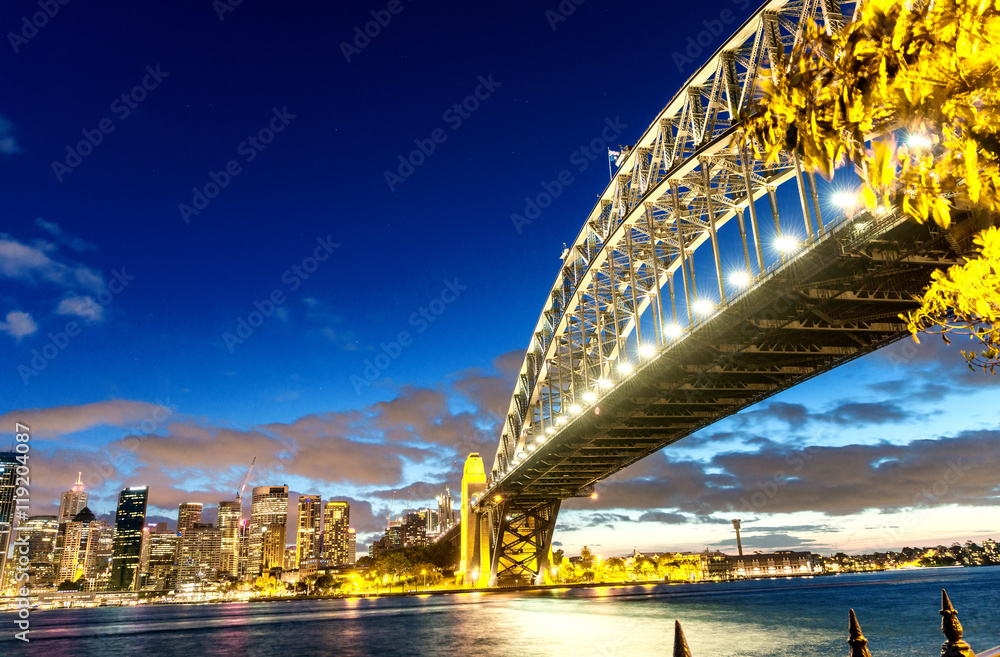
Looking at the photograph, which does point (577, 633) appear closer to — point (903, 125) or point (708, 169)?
point (708, 169)

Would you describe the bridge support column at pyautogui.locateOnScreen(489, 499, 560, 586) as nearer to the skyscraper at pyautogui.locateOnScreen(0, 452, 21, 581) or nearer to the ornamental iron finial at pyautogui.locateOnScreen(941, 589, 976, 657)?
the skyscraper at pyautogui.locateOnScreen(0, 452, 21, 581)

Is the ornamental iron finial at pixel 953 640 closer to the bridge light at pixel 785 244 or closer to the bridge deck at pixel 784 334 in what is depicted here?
the bridge deck at pixel 784 334

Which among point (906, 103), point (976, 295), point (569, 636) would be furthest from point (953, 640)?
point (569, 636)

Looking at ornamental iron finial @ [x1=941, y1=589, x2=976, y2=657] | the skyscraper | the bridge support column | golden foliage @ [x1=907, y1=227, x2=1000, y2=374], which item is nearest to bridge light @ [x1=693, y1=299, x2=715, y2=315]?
ornamental iron finial @ [x1=941, y1=589, x2=976, y2=657]

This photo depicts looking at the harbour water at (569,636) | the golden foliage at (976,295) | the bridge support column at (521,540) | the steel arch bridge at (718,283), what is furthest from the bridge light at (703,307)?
the bridge support column at (521,540)

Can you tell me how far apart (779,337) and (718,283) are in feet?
13.8

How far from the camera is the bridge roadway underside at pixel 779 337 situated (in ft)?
77.6

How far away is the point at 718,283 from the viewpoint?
31.5 m

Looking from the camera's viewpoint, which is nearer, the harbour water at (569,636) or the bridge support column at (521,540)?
the harbour water at (569,636)

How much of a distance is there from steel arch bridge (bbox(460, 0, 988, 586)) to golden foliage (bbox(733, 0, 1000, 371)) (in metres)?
0.57

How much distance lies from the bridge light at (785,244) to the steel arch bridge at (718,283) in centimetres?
13

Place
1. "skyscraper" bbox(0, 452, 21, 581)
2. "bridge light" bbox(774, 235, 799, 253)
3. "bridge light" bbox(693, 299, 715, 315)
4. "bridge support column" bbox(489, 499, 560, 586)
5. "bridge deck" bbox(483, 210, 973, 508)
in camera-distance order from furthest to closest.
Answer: "skyscraper" bbox(0, 452, 21, 581) → "bridge support column" bbox(489, 499, 560, 586) → "bridge light" bbox(693, 299, 715, 315) → "bridge light" bbox(774, 235, 799, 253) → "bridge deck" bbox(483, 210, 973, 508)

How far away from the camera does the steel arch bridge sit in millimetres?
24906

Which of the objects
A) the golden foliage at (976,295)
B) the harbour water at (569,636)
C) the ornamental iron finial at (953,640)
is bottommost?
the harbour water at (569,636)
